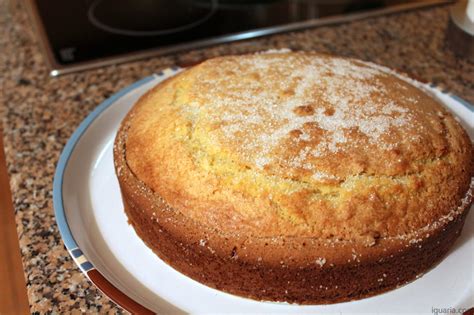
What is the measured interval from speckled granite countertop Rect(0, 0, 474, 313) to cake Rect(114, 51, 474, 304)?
185mm

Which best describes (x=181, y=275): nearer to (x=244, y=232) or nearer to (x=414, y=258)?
(x=244, y=232)

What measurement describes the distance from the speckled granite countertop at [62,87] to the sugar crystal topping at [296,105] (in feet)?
1.25

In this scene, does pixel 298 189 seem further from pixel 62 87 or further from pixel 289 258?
pixel 62 87

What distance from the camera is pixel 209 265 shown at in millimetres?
894

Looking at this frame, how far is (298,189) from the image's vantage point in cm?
86

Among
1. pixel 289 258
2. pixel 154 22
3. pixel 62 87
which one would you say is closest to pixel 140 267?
pixel 289 258

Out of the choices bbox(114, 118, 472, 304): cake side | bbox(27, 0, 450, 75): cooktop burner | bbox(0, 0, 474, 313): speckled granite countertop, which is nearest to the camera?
bbox(114, 118, 472, 304): cake side

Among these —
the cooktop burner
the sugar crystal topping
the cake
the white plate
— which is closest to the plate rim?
the white plate

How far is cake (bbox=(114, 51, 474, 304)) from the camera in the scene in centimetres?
84

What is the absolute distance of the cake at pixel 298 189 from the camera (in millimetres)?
841

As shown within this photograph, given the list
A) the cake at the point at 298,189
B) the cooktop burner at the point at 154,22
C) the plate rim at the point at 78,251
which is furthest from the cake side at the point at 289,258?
the cooktop burner at the point at 154,22

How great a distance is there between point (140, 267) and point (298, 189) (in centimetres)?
33

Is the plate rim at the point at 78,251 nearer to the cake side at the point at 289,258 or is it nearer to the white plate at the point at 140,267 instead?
the white plate at the point at 140,267

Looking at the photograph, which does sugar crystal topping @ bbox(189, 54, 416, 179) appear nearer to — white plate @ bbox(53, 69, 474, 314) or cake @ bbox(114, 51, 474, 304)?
cake @ bbox(114, 51, 474, 304)
